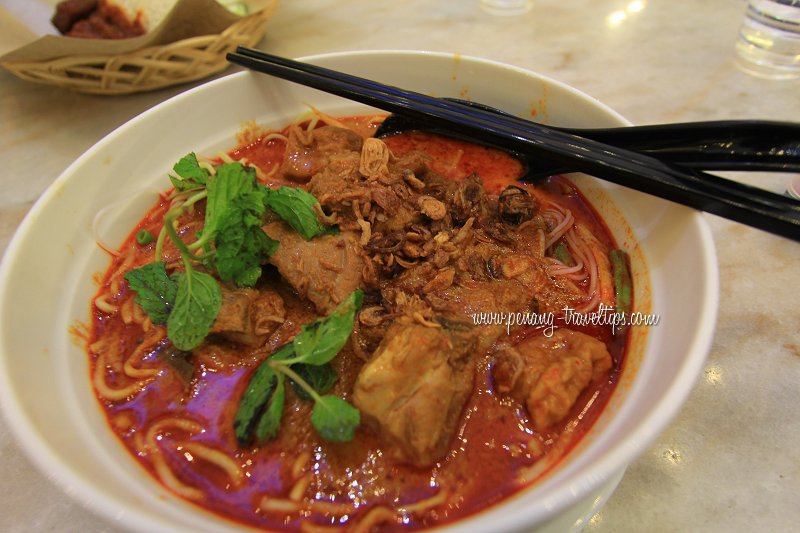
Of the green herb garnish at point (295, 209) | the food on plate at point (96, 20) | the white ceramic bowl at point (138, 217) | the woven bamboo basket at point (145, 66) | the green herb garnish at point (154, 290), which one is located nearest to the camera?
the white ceramic bowl at point (138, 217)

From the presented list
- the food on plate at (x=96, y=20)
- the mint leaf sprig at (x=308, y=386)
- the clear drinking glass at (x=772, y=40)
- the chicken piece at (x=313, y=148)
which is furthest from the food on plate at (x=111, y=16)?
the clear drinking glass at (x=772, y=40)

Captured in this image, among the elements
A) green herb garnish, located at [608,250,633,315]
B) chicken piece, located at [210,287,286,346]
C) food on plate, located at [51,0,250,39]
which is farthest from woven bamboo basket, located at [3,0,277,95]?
green herb garnish, located at [608,250,633,315]

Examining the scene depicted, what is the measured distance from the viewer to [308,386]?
1688 mm

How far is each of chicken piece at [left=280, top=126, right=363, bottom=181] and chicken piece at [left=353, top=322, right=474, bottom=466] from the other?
1254 millimetres

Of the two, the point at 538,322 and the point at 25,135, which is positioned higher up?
the point at 25,135

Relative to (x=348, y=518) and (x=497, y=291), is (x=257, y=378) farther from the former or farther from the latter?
(x=497, y=291)

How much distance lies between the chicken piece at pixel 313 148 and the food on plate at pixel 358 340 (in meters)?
0.17

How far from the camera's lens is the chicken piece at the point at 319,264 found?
206cm

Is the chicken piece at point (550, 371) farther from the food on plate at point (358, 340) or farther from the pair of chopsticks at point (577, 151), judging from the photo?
the pair of chopsticks at point (577, 151)

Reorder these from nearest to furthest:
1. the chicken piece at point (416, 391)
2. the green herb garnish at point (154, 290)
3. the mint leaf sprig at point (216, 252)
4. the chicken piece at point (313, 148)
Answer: the chicken piece at point (416, 391) < the mint leaf sprig at point (216, 252) < the green herb garnish at point (154, 290) < the chicken piece at point (313, 148)

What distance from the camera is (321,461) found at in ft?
5.61

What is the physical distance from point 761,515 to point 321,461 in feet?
5.25

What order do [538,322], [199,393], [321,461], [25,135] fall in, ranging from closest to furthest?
[321,461] → [199,393] → [538,322] → [25,135]

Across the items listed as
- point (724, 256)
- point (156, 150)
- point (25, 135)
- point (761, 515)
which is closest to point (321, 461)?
point (761, 515)
